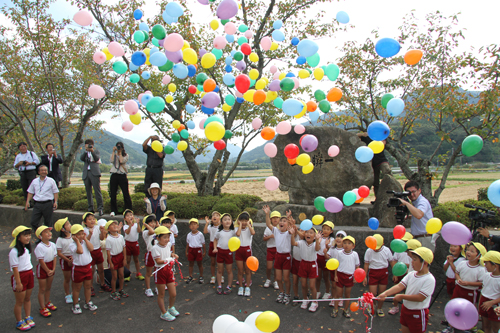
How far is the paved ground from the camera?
12.4ft

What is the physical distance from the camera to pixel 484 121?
571 cm

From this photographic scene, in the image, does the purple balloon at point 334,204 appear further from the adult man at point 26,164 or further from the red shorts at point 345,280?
the adult man at point 26,164

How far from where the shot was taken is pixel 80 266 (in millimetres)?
4145

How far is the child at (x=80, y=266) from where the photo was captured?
411cm

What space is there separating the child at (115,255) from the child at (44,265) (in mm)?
730

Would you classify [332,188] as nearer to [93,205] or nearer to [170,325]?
[170,325]

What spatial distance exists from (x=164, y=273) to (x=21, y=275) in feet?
5.56

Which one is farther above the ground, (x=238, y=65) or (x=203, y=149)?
(x=238, y=65)

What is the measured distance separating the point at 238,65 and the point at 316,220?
3831mm

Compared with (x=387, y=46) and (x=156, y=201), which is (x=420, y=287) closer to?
(x=387, y=46)

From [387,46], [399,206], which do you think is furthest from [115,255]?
[387,46]

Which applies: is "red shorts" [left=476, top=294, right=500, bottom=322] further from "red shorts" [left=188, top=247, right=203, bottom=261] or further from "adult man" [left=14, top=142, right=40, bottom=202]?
"adult man" [left=14, top=142, right=40, bottom=202]

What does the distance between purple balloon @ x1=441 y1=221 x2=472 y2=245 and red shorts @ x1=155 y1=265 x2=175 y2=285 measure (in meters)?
3.48

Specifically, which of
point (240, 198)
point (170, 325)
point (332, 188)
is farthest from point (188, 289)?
point (332, 188)
